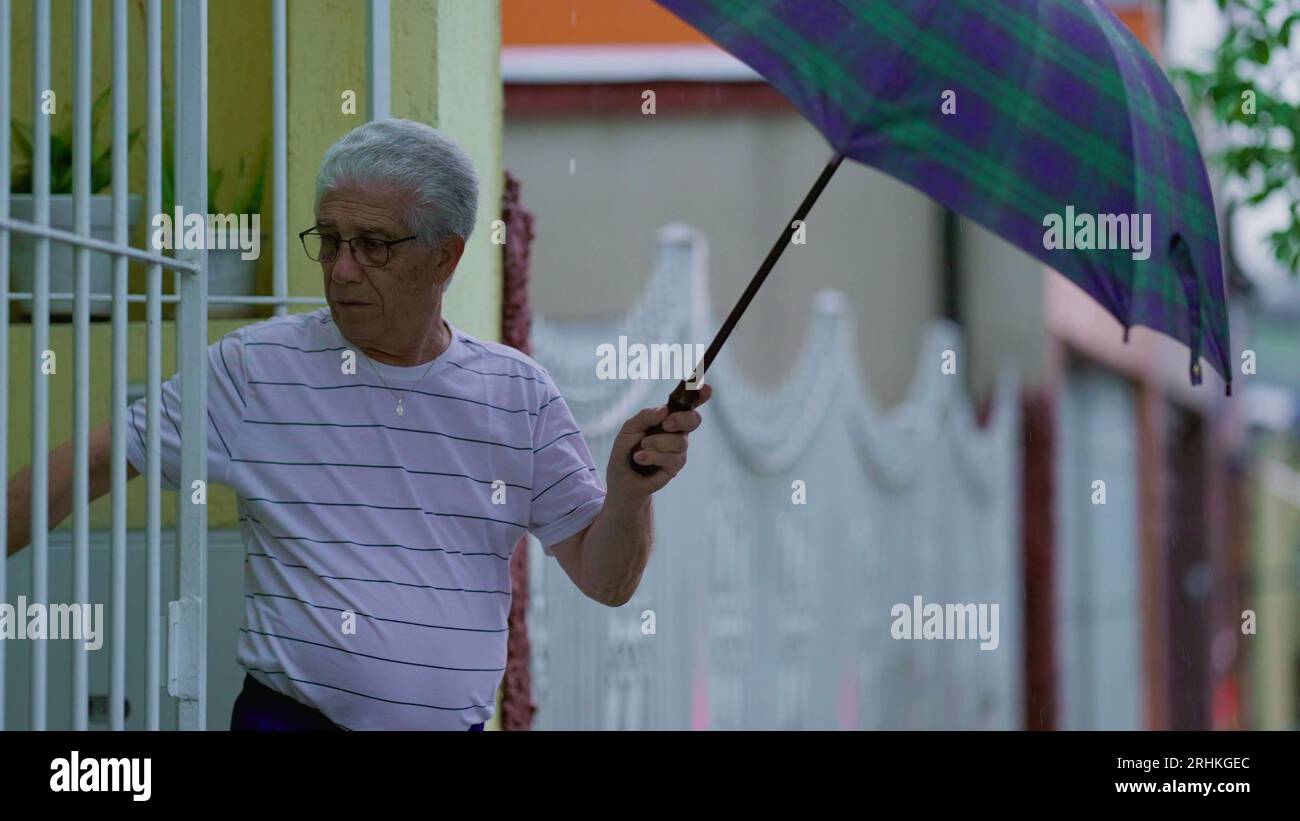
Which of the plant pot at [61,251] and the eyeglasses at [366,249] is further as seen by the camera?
the plant pot at [61,251]

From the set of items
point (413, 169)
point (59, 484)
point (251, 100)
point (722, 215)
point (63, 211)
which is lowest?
point (59, 484)

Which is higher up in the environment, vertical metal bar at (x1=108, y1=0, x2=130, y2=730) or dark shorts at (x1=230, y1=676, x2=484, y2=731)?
vertical metal bar at (x1=108, y1=0, x2=130, y2=730)

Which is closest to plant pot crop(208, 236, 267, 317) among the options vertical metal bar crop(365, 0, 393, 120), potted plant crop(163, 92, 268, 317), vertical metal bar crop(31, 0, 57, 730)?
potted plant crop(163, 92, 268, 317)

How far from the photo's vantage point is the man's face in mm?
2518

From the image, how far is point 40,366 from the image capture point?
234 cm

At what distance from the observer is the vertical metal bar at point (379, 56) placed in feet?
11.3

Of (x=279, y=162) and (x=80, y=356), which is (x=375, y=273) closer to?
(x=80, y=356)

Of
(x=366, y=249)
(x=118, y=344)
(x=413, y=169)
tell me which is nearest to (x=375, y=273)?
(x=366, y=249)

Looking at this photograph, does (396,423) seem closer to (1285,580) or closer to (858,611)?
(858,611)

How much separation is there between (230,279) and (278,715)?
1263 millimetres

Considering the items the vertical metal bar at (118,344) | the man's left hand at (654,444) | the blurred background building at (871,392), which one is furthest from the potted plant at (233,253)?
the blurred background building at (871,392)

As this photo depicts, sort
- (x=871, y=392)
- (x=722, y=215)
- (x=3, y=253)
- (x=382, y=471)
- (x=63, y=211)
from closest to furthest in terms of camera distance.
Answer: (x=3, y=253) → (x=382, y=471) → (x=63, y=211) → (x=722, y=215) → (x=871, y=392)

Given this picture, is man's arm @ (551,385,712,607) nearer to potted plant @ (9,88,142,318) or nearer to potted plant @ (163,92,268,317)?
potted plant @ (9,88,142,318)

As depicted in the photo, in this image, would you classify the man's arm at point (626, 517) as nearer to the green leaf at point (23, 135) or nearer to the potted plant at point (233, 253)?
the potted plant at point (233, 253)
